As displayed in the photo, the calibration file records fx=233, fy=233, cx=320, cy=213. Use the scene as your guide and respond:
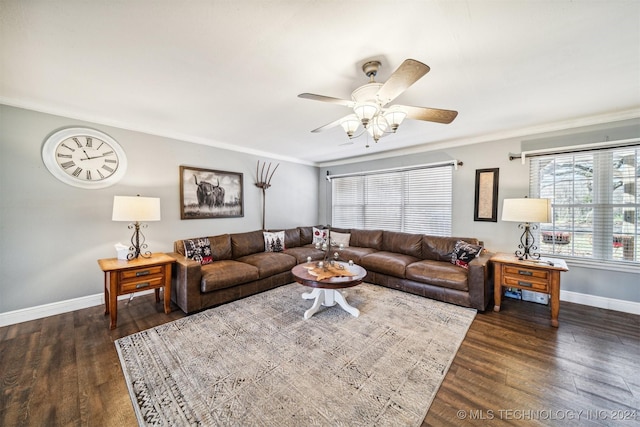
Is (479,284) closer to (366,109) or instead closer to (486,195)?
(486,195)

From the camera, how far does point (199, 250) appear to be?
11.2 feet

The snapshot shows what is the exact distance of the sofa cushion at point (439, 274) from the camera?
3029 millimetres

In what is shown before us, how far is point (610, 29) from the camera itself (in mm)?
1506

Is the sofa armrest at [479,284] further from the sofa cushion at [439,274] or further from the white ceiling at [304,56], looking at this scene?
the white ceiling at [304,56]

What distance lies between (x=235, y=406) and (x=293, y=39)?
2484 millimetres

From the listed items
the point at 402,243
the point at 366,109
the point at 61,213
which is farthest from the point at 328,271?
the point at 61,213

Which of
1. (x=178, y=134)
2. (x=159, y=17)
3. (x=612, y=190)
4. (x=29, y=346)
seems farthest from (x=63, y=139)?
(x=612, y=190)

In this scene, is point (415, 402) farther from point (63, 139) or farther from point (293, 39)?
point (63, 139)

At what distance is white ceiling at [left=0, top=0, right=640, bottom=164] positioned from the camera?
54.3 inches

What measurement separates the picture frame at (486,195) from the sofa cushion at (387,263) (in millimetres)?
1257

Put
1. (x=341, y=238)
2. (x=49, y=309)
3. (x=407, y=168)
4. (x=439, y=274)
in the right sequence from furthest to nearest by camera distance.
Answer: (x=341, y=238)
(x=407, y=168)
(x=439, y=274)
(x=49, y=309)

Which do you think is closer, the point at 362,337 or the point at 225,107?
the point at 362,337

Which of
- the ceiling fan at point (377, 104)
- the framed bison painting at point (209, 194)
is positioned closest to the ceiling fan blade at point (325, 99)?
the ceiling fan at point (377, 104)

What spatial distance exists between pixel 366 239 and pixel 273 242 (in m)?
1.87
